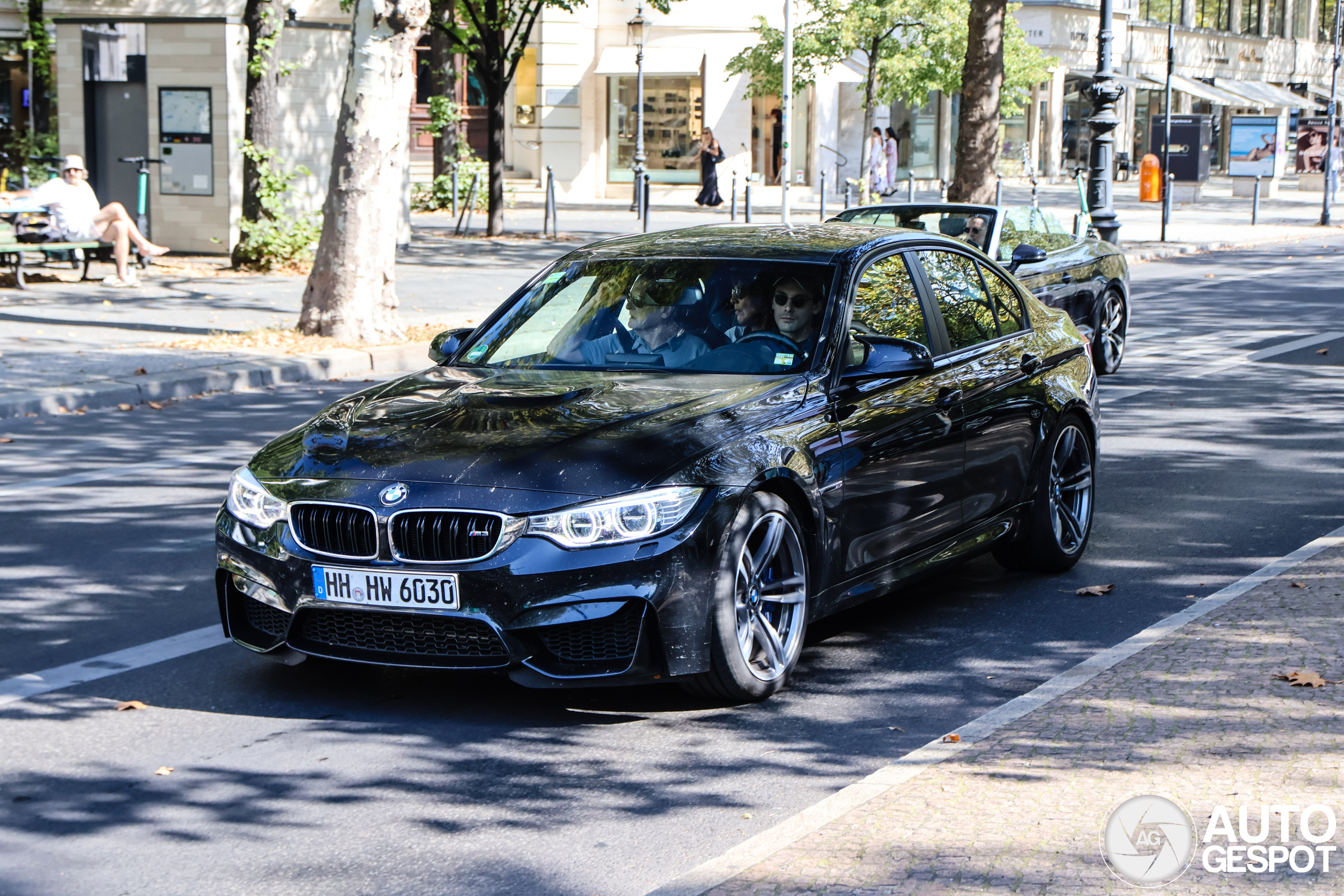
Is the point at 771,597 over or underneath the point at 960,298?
underneath

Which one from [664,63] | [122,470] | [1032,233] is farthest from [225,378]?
[664,63]

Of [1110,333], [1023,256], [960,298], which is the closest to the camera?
[960,298]

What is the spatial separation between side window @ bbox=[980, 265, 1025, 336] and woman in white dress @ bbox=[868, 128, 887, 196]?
32.8 metres

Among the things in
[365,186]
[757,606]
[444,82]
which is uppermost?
[444,82]

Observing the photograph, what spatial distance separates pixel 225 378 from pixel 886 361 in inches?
351

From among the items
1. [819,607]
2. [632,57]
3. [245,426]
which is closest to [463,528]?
[819,607]

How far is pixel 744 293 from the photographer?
6.28 metres

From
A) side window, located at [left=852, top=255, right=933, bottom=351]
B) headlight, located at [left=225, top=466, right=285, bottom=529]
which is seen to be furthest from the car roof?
headlight, located at [left=225, top=466, right=285, bottom=529]

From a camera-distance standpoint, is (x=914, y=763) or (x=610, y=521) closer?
(x=914, y=763)

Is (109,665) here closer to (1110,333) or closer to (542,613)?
(542,613)

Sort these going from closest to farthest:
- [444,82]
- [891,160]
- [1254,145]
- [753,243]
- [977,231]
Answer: [753,243]
[977,231]
[444,82]
[891,160]
[1254,145]

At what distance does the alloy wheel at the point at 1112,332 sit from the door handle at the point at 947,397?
8483 mm

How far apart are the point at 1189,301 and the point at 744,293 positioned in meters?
16.5

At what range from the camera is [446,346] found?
6.79 meters
